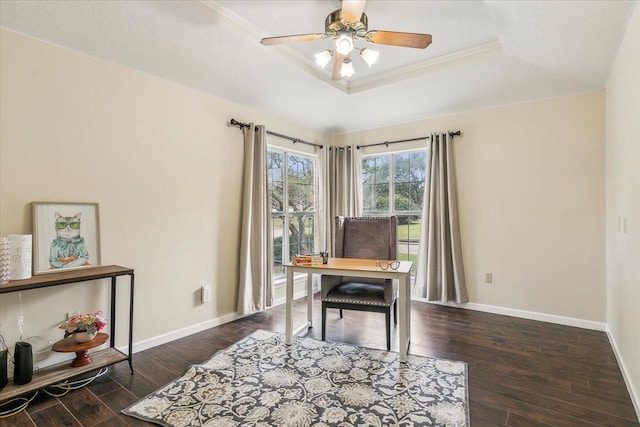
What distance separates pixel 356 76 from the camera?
346 cm

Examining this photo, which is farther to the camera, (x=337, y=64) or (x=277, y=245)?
(x=277, y=245)

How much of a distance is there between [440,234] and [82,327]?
3.66 m

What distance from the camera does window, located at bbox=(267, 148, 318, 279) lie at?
4371 millimetres

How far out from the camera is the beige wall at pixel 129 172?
87.7 inches

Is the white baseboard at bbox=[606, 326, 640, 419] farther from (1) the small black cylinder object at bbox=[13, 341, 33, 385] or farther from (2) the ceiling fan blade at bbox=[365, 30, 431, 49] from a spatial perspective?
(1) the small black cylinder object at bbox=[13, 341, 33, 385]

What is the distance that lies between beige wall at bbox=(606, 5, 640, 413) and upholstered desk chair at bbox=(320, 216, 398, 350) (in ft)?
5.18

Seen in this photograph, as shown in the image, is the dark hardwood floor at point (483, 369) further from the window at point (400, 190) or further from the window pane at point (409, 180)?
the window pane at point (409, 180)

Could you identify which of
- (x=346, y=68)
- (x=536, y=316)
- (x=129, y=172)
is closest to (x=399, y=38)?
(x=346, y=68)

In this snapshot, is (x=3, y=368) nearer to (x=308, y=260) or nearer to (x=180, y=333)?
(x=180, y=333)

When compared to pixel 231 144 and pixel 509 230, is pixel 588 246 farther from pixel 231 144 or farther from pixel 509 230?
pixel 231 144

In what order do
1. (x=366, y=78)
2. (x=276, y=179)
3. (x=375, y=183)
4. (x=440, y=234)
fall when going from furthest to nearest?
(x=375, y=183), (x=276, y=179), (x=440, y=234), (x=366, y=78)

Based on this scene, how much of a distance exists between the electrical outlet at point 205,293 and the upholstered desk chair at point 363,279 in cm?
121

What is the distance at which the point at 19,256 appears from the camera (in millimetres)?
2070

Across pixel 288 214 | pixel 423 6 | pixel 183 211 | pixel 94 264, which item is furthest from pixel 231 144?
pixel 423 6
